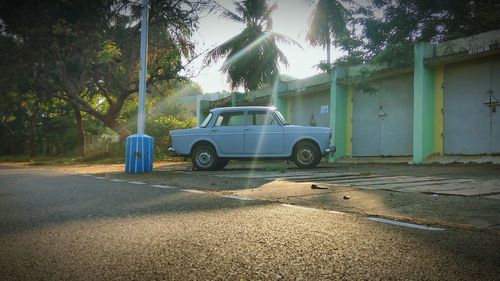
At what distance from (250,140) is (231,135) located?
53 cm

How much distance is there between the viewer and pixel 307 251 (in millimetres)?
2045

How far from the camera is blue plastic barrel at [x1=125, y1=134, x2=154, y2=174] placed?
364 inches

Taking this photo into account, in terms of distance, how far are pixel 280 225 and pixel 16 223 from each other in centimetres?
207

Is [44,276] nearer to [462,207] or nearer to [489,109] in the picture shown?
[462,207]

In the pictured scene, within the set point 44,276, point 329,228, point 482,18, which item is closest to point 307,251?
point 329,228

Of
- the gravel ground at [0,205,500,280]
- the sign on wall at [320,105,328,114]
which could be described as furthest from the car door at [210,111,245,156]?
the gravel ground at [0,205,500,280]

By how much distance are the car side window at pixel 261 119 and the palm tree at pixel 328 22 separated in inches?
482

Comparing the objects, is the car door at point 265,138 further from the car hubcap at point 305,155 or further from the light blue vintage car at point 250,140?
the car hubcap at point 305,155

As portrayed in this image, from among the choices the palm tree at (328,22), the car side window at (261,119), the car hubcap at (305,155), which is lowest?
the car hubcap at (305,155)

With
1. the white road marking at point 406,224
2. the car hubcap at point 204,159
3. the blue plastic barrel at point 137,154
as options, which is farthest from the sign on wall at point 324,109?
the white road marking at point 406,224

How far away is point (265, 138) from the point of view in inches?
381

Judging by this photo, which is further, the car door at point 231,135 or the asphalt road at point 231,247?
the car door at point 231,135

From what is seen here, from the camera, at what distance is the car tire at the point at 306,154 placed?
32.0ft

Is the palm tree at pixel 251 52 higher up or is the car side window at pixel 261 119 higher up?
the palm tree at pixel 251 52
